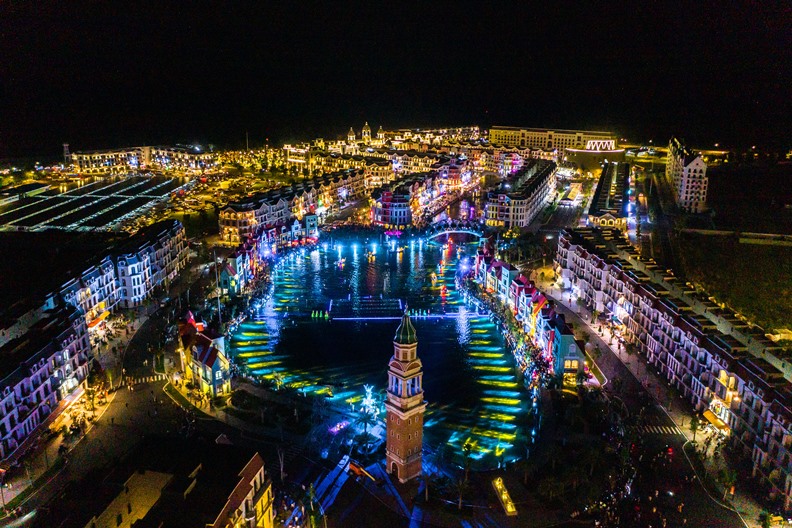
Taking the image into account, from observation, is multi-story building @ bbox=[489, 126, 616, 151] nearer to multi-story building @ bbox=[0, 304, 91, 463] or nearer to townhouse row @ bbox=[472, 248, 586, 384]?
townhouse row @ bbox=[472, 248, 586, 384]

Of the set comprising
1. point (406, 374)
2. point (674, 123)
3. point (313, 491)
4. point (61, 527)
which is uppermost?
point (674, 123)

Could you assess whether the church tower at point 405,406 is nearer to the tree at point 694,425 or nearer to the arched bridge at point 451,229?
the tree at point 694,425

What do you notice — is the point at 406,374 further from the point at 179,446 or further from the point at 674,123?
the point at 674,123

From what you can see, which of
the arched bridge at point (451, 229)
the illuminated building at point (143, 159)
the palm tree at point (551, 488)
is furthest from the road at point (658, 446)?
the illuminated building at point (143, 159)

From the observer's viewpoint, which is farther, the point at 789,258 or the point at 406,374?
the point at 789,258

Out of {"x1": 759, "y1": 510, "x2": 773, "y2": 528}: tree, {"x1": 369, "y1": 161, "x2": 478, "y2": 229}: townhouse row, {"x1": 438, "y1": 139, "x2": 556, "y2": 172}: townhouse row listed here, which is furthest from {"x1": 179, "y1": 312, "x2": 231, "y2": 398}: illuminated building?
{"x1": 438, "y1": 139, "x2": 556, "y2": 172}: townhouse row

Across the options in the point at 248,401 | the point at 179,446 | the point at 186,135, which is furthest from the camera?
the point at 186,135

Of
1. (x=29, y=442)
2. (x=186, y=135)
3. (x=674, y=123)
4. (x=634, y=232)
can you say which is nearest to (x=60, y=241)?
(x=29, y=442)
